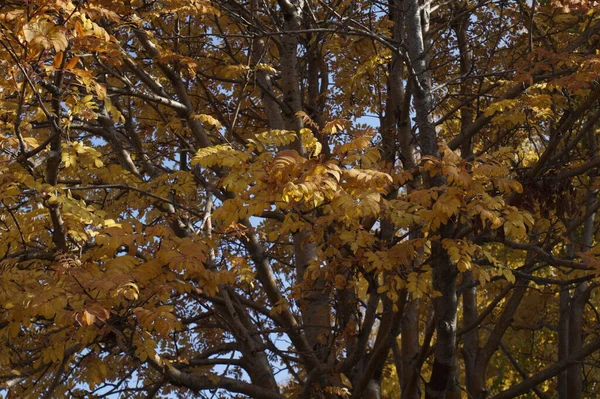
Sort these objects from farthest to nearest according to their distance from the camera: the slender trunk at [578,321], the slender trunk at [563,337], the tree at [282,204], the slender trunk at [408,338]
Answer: the slender trunk at [563,337] → the slender trunk at [578,321] → the slender trunk at [408,338] → the tree at [282,204]

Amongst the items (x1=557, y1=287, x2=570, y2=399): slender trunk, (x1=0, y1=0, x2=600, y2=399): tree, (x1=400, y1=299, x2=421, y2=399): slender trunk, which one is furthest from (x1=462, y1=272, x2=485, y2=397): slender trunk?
(x1=557, y1=287, x2=570, y2=399): slender trunk

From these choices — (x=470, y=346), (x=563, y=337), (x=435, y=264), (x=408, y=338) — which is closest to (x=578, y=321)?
(x=563, y=337)

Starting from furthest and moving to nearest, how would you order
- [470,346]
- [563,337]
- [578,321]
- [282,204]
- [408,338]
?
[470,346]
[563,337]
[578,321]
[408,338]
[282,204]

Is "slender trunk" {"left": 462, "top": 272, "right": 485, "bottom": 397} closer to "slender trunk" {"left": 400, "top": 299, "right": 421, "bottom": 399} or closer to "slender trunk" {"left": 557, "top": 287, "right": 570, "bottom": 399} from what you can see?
"slender trunk" {"left": 400, "top": 299, "right": 421, "bottom": 399}

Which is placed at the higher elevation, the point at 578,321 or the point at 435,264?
the point at 578,321

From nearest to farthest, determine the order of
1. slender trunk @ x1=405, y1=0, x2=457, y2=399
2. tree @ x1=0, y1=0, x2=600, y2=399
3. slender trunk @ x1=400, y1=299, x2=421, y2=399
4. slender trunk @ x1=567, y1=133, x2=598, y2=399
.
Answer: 1. tree @ x1=0, y1=0, x2=600, y2=399
2. slender trunk @ x1=405, y1=0, x2=457, y2=399
3. slender trunk @ x1=400, y1=299, x2=421, y2=399
4. slender trunk @ x1=567, y1=133, x2=598, y2=399

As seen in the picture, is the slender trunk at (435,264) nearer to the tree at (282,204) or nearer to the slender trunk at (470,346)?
the tree at (282,204)

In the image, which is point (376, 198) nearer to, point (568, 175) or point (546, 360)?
point (568, 175)

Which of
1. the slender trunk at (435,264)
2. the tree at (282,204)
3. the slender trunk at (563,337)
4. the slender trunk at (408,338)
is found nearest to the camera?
the tree at (282,204)

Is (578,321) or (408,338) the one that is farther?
(578,321)

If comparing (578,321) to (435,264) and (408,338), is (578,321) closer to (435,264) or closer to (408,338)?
(408,338)

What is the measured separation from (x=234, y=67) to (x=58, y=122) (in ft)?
8.11

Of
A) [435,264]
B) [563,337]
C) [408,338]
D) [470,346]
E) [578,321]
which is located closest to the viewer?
[435,264]

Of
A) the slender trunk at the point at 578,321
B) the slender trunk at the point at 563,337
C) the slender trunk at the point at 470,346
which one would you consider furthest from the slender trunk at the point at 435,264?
the slender trunk at the point at 563,337
